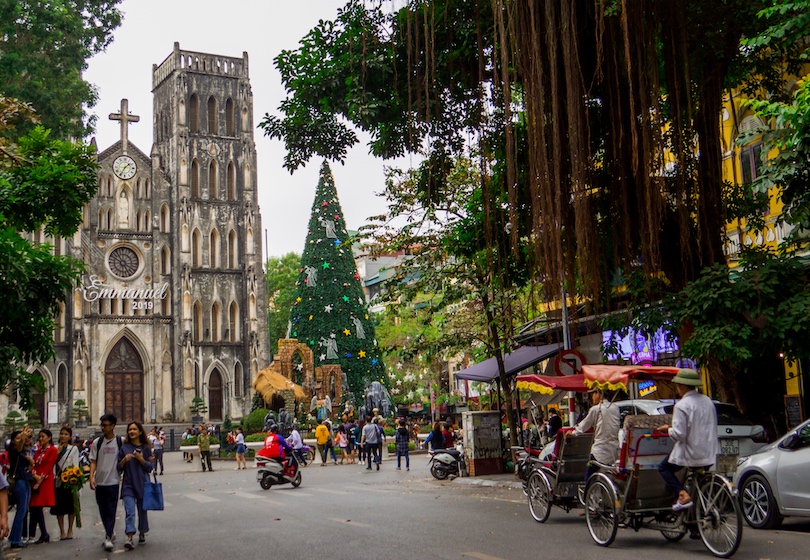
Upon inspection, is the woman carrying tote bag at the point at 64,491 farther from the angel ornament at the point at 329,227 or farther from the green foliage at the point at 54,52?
the angel ornament at the point at 329,227

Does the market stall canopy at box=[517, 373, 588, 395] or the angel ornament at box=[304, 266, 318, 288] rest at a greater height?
the angel ornament at box=[304, 266, 318, 288]

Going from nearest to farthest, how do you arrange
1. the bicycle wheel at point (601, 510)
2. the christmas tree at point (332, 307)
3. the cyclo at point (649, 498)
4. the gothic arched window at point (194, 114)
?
the cyclo at point (649, 498) → the bicycle wheel at point (601, 510) → the christmas tree at point (332, 307) → the gothic arched window at point (194, 114)

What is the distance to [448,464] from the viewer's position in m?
22.8

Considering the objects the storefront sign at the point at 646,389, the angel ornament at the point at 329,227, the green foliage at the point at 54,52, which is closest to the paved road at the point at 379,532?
the storefront sign at the point at 646,389

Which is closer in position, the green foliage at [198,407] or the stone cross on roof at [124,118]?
the green foliage at [198,407]

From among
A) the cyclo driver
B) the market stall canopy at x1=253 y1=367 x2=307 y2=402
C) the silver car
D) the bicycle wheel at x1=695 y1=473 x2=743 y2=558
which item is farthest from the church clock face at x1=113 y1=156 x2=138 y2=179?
the bicycle wheel at x1=695 y1=473 x2=743 y2=558

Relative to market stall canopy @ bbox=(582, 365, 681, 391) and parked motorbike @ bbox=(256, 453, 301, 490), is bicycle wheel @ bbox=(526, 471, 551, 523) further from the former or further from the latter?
parked motorbike @ bbox=(256, 453, 301, 490)

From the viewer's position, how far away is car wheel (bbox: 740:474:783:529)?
1107cm

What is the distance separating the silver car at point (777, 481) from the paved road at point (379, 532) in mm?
264

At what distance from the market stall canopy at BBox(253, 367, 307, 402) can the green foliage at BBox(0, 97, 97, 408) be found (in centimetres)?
3061

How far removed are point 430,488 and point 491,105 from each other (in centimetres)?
1050

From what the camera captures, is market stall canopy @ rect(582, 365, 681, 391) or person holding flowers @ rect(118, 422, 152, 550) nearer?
person holding flowers @ rect(118, 422, 152, 550)

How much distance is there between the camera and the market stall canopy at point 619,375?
11648 mm

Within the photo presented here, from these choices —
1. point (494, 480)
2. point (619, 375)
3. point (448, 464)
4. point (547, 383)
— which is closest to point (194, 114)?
point (448, 464)
